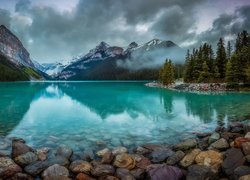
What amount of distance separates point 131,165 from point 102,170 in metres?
1.61

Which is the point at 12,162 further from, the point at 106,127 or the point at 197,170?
the point at 106,127

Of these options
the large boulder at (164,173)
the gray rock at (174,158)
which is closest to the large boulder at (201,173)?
the large boulder at (164,173)

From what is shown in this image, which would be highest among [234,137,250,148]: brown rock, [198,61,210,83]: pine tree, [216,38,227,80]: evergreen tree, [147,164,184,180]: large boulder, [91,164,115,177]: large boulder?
[216,38,227,80]: evergreen tree

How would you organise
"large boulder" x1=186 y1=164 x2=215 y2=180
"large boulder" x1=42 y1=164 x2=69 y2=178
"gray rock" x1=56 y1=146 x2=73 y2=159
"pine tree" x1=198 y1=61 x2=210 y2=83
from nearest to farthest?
"large boulder" x1=186 y1=164 x2=215 y2=180 → "large boulder" x1=42 y1=164 x2=69 y2=178 → "gray rock" x1=56 y1=146 x2=73 y2=159 → "pine tree" x1=198 y1=61 x2=210 y2=83

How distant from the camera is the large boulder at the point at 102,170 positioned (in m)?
12.2

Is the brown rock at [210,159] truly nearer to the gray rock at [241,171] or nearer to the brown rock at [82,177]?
the gray rock at [241,171]

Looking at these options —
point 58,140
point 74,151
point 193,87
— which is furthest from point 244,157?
point 193,87

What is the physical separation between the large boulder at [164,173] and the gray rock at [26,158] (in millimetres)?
6284

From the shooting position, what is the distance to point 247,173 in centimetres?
1035

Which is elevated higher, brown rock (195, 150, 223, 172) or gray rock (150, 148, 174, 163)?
brown rock (195, 150, 223, 172)

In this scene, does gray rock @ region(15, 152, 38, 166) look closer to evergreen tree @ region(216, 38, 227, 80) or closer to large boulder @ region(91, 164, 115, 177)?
large boulder @ region(91, 164, 115, 177)

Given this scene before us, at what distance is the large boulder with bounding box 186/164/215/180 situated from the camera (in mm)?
10867

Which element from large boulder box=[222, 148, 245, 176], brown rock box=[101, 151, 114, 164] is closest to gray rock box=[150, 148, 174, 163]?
brown rock box=[101, 151, 114, 164]

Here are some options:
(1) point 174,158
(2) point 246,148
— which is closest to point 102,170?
(1) point 174,158
